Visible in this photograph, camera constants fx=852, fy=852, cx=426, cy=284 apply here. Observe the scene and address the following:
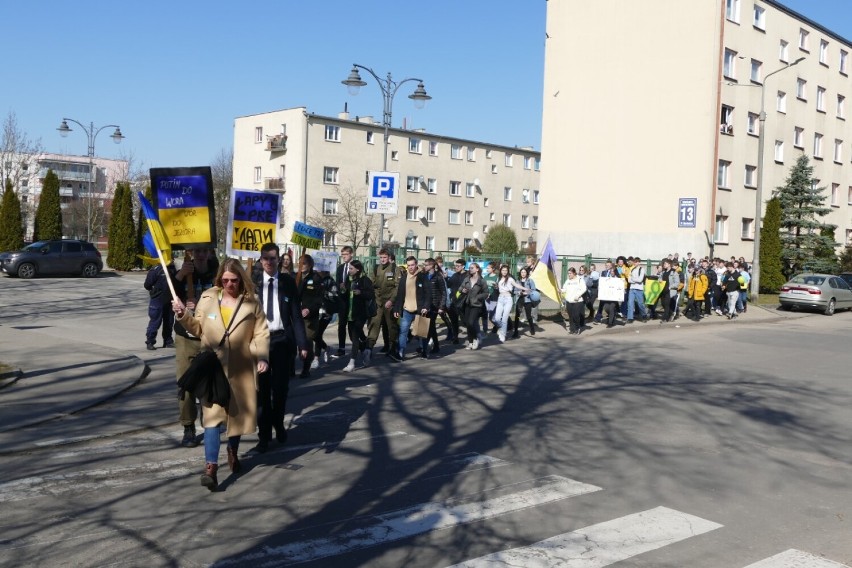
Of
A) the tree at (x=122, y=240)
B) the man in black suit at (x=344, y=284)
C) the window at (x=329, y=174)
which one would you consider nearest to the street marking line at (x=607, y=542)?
the man in black suit at (x=344, y=284)

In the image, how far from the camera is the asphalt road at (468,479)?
5.45 metres

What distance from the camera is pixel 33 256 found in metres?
35.8

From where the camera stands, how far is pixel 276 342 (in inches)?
315

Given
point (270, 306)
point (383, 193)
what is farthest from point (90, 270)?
point (270, 306)

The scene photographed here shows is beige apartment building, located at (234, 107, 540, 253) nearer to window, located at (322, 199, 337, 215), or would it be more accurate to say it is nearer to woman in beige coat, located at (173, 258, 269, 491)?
window, located at (322, 199, 337, 215)

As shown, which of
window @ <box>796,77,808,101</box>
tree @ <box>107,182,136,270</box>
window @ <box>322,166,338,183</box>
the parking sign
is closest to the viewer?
the parking sign

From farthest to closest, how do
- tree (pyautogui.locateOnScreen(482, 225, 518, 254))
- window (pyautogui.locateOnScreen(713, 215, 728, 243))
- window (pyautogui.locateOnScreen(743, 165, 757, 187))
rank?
tree (pyautogui.locateOnScreen(482, 225, 518, 254))
window (pyautogui.locateOnScreen(743, 165, 757, 187))
window (pyautogui.locateOnScreen(713, 215, 728, 243))

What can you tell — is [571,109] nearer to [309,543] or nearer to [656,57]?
[656,57]

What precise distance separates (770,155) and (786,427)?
1417 inches

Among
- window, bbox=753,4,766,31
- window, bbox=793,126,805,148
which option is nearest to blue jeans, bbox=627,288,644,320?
window, bbox=753,4,766,31

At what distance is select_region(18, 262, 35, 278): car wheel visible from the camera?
3531cm

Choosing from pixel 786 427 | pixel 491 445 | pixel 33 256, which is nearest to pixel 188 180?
pixel 491 445

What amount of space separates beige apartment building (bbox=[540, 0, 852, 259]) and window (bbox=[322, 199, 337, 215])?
22115mm

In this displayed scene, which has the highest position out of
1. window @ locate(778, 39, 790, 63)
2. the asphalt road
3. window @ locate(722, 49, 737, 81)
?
window @ locate(778, 39, 790, 63)
